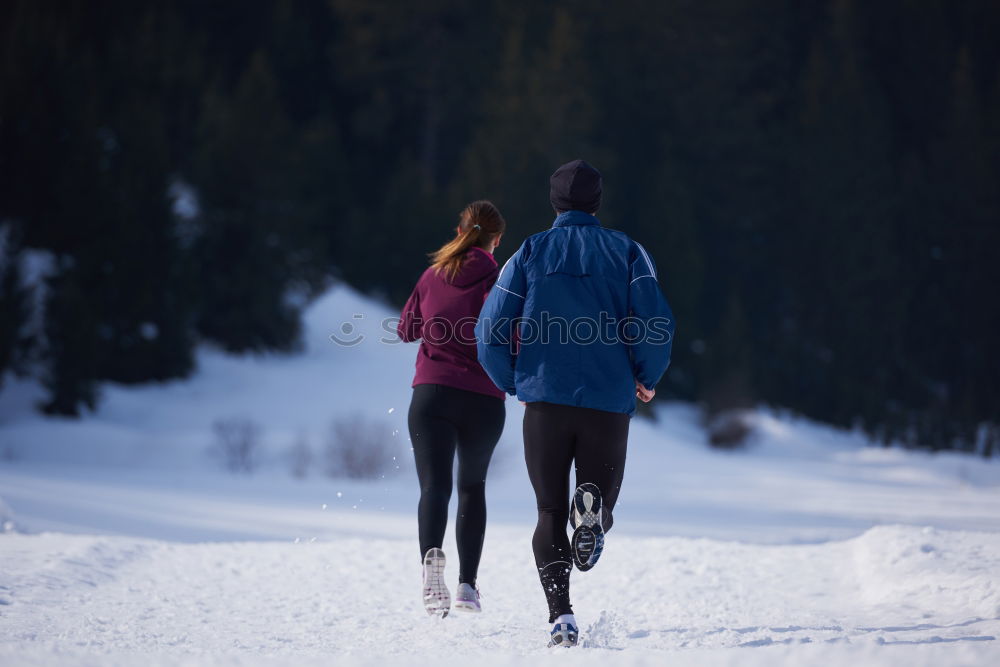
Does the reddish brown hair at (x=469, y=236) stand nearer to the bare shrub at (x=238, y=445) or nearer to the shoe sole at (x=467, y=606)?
the shoe sole at (x=467, y=606)

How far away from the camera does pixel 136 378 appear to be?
22.5 meters

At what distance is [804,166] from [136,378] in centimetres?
2445

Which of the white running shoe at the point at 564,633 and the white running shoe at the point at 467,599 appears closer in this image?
the white running shoe at the point at 564,633

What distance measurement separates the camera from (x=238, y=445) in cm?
1697

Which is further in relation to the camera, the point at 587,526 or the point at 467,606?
the point at 467,606

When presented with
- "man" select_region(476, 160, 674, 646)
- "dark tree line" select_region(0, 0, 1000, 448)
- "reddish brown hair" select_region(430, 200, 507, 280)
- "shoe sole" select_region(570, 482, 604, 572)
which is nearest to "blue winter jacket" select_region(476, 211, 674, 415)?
"man" select_region(476, 160, 674, 646)

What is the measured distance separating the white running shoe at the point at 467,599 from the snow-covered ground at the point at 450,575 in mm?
100

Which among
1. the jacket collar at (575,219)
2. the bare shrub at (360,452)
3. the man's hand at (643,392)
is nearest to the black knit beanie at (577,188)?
the jacket collar at (575,219)

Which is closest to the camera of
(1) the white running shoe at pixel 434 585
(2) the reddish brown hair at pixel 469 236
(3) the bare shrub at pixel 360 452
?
(1) the white running shoe at pixel 434 585

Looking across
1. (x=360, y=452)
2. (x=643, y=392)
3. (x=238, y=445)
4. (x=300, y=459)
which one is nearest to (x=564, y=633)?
(x=643, y=392)

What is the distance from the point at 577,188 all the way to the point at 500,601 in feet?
8.10

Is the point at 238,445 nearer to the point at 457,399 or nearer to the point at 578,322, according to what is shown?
the point at 457,399

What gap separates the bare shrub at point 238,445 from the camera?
1677 centimetres

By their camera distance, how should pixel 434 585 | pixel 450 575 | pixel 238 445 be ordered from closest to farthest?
pixel 434 585 → pixel 450 575 → pixel 238 445
